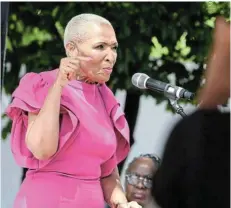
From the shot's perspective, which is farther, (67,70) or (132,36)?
(132,36)

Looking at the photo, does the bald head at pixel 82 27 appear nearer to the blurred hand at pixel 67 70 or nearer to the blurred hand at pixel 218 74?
the blurred hand at pixel 67 70

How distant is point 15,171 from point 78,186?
197 centimetres

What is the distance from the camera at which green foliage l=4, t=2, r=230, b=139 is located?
4387 mm

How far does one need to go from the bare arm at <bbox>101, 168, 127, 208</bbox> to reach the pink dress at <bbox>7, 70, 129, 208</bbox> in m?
0.06

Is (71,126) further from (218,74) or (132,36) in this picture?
(132,36)

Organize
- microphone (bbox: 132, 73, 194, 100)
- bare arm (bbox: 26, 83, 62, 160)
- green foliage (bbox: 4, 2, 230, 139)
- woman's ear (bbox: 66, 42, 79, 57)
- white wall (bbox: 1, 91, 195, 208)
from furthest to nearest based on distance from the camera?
green foliage (bbox: 4, 2, 230, 139), white wall (bbox: 1, 91, 195, 208), microphone (bbox: 132, 73, 194, 100), woman's ear (bbox: 66, 42, 79, 57), bare arm (bbox: 26, 83, 62, 160)

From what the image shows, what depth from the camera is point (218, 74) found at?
1.58 meters

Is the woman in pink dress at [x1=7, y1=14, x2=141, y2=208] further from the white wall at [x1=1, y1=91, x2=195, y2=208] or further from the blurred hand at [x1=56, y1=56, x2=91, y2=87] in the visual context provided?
the white wall at [x1=1, y1=91, x2=195, y2=208]

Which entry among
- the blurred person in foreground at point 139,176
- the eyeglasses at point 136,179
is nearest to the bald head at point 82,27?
the blurred person in foreground at point 139,176

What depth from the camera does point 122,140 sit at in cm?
248

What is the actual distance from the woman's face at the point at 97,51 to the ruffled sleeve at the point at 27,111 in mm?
142

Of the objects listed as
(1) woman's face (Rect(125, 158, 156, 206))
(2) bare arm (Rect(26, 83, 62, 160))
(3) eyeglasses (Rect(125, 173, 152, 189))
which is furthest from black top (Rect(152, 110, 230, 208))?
(3) eyeglasses (Rect(125, 173, 152, 189))

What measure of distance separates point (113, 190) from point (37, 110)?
420 mm

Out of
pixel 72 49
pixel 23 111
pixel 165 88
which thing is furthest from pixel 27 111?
pixel 165 88
